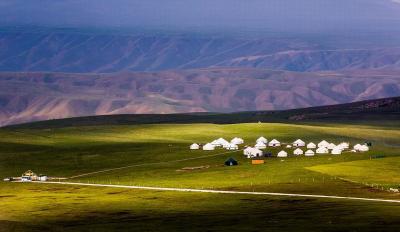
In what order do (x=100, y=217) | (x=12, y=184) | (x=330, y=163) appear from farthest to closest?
(x=330, y=163), (x=12, y=184), (x=100, y=217)

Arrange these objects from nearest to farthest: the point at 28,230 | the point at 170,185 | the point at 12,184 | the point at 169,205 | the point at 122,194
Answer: the point at 28,230 < the point at 169,205 < the point at 122,194 < the point at 170,185 < the point at 12,184

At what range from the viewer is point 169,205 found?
13400 centimetres

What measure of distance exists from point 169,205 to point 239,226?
2587 cm

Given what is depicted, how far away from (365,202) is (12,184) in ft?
238

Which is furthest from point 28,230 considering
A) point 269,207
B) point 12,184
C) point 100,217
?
point 12,184

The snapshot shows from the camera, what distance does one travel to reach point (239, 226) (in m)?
110

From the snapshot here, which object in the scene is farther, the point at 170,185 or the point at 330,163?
the point at 330,163

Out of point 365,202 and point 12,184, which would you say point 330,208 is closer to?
point 365,202

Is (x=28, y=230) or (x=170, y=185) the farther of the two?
(x=170, y=185)

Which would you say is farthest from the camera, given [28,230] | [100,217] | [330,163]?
[330,163]

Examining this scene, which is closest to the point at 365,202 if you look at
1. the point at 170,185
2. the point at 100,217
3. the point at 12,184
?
the point at 100,217

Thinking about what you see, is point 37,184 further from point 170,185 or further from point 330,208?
point 330,208

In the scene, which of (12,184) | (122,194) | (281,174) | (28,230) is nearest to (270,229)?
(28,230)

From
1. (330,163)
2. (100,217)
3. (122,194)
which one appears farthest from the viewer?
(330,163)
